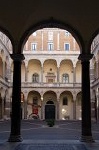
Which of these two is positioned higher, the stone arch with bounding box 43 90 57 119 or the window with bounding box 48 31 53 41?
the window with bounding box 48 31 53 41

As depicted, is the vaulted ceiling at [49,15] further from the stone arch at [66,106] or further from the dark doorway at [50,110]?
the dark doorway at [50,110]

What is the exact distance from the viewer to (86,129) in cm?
1295

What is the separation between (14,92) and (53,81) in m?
38.7

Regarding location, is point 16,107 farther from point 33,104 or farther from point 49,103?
point 49,103

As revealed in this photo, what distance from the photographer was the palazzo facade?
48.8 metres

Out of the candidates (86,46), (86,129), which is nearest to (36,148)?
(86,129)

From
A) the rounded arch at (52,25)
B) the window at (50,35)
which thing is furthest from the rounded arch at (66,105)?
the rounded arch at (52,25)

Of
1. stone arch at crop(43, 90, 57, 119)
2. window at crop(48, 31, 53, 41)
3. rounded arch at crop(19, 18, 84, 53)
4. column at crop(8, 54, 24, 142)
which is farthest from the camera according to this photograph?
window at crop(48, 31, 53, 41)

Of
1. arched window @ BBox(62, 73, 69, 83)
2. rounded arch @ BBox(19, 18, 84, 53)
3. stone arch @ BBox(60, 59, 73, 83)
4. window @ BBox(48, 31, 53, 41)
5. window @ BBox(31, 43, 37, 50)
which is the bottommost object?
rounded arch @ BBox(19, 18, 84, 53)

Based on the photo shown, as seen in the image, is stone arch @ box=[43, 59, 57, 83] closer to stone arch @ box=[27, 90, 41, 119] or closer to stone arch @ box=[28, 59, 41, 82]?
stone arch @ box=[28, 59, 41, 82]

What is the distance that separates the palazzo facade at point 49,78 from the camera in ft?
160

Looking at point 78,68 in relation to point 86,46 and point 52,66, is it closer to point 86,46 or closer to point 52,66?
point 52,66

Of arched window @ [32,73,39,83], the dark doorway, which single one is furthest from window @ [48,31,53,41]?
the dark doorway

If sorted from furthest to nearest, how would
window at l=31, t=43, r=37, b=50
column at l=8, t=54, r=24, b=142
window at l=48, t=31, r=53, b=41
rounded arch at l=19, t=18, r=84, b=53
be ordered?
window at l=48, t=31, r=53, b=41 → window at l=31, t=43, r=37, b=50 → rounded arch at l=19, t=18, r=84, b=53 → column at l=8, t=54, r=24, b=142
